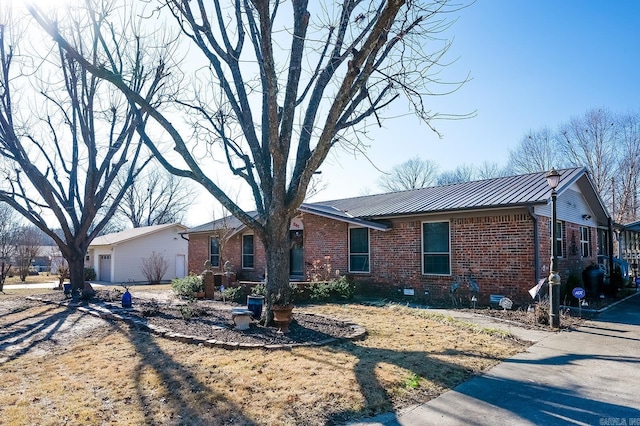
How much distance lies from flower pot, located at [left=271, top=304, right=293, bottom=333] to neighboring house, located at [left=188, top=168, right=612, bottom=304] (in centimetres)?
629

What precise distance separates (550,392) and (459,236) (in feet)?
24.3

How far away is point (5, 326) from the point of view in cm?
904

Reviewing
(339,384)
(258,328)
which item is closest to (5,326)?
(258,328)

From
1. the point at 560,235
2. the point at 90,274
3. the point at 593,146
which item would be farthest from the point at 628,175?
the point at 90,274

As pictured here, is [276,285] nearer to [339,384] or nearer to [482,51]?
[339,384]

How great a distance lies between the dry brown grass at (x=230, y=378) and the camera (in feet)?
12.6

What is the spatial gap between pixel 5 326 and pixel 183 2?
309 inches

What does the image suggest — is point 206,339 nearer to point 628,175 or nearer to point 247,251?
point 247,251

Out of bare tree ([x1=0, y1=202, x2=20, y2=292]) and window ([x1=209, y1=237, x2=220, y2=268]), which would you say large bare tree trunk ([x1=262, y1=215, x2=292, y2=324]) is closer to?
window ([x1=209, y1=237, x2=220, y2=268])

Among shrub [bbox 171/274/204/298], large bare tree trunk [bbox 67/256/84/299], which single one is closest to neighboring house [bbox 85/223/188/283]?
large bare tree trunk [bbox 67/256/84/299]

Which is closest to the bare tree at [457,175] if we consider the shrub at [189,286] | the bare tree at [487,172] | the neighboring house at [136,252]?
the bare tree at [487,172]

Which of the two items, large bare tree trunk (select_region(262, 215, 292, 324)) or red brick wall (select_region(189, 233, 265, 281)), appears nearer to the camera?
large bare tree trunk (select_region(262, 215, 292, 324))

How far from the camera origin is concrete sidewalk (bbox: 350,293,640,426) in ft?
12.5

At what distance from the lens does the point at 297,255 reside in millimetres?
16703
